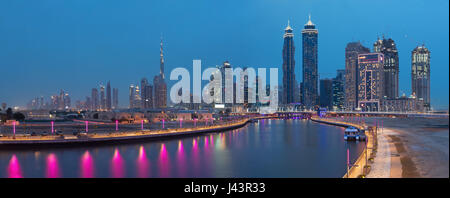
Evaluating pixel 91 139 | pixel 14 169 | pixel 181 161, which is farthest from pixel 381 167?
pixel 91 139

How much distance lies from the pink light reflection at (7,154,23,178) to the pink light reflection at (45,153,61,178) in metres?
2.35

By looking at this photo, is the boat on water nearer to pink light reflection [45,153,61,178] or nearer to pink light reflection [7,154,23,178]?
pink light reflection [45,153,61,178]

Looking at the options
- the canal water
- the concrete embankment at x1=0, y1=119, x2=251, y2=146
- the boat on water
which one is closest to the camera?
the canal water

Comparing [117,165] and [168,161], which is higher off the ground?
[117,165]

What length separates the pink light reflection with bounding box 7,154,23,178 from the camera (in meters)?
33.9

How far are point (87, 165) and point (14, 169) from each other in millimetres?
6526

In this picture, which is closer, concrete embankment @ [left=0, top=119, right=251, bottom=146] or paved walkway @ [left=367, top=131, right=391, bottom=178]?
paved walkway @ [left=367, top=131, right=391, bottom=178]

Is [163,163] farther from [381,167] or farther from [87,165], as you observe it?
[381,167]

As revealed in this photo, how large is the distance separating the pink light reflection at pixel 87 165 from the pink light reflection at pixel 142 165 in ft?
14.3

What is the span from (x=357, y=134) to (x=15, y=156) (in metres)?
52.3

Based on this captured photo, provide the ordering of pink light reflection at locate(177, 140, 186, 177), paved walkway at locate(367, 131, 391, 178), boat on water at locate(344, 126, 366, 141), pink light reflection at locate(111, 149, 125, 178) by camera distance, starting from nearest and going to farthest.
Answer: paved walkway at locate(367, 131, 391, 178)
pink light reflection at locate(111, 149, 125, 178)
pink light reflection at locate(177, 140, 186, 177)
boat on water at locate(344, 126, 366, 141)

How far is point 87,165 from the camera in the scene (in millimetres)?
38469

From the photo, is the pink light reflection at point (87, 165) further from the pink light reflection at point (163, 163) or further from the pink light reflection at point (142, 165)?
the pink light reflection at point (163, 163)

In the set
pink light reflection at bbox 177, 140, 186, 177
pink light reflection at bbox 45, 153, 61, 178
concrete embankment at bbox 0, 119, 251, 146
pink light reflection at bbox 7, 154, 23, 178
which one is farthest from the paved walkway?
concrete embankment at bbox 0, 119, 251, 146
